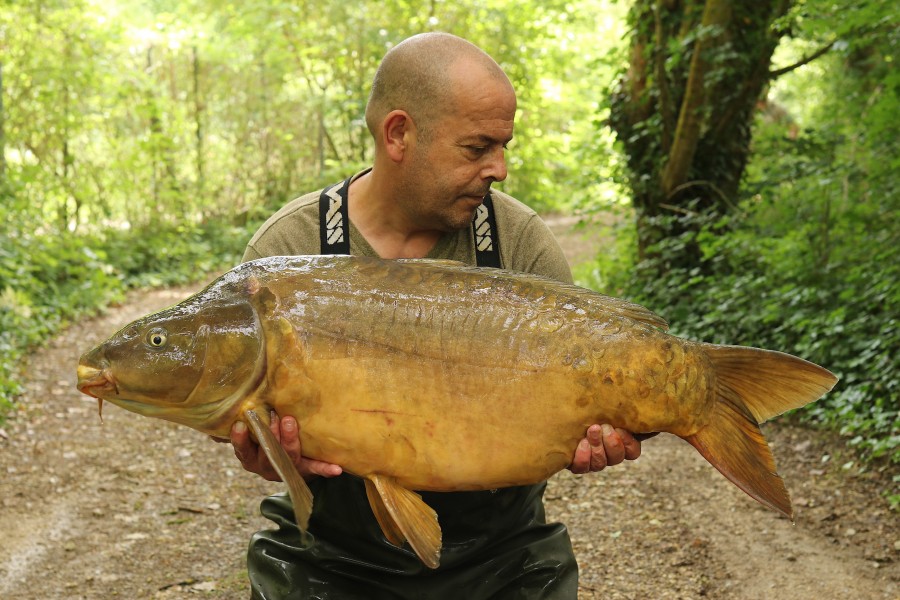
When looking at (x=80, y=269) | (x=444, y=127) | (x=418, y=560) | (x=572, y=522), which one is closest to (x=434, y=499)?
(x=418, y=560)

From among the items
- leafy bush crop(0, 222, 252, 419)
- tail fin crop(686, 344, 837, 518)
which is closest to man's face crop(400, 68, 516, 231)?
tail fin crop(686, 344, 837, 518)

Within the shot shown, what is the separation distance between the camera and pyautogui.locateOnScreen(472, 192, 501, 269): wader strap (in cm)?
295

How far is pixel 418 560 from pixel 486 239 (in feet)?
3.28

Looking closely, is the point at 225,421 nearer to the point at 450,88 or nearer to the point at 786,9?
the point at 450,88

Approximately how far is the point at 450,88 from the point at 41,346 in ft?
23.9

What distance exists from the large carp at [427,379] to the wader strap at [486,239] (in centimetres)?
55

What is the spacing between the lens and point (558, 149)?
17.7m

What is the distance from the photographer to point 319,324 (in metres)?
2.28

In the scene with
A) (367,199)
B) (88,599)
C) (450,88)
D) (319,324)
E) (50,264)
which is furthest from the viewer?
(50,264)

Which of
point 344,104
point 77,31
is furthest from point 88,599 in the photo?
point 344,104

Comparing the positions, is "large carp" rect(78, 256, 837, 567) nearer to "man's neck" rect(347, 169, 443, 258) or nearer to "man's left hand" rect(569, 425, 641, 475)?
"man's left hand" rect(569, 425, 641, 475)

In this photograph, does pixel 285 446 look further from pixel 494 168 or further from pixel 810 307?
pixel 810 307

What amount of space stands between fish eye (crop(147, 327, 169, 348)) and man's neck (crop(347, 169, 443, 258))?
2.72 ft

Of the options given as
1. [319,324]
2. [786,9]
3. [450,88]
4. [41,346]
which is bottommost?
[41,346]
